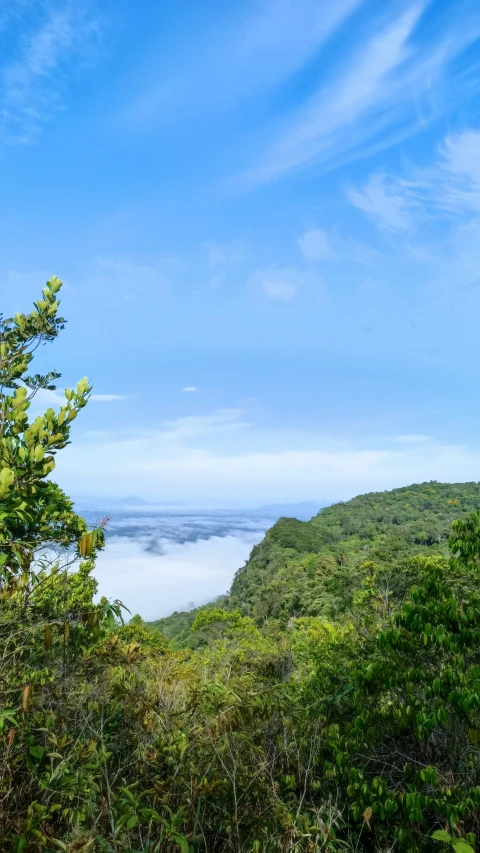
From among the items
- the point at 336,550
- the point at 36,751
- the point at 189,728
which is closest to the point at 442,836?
the point at 189,728

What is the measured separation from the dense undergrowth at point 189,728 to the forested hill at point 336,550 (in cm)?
1571

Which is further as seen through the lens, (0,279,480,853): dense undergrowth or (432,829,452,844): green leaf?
(0,279,480,853): dense undergrowth

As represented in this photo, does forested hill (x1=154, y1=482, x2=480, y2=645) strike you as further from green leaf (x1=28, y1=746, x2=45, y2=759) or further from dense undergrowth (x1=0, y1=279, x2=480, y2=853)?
green leaf (x1=28, y1=746, x2=45, y2=759)

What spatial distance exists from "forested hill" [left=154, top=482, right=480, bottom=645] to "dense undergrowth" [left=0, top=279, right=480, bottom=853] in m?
15.7

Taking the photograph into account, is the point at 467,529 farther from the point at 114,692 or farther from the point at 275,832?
the point at 114,692

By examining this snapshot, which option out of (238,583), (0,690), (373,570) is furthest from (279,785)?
(238,583)

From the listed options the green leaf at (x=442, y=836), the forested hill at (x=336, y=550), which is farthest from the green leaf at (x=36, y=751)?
the forested hill at (x=336, y=550)

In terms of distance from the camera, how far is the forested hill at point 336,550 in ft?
121

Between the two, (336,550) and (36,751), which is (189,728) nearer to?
(36,751)

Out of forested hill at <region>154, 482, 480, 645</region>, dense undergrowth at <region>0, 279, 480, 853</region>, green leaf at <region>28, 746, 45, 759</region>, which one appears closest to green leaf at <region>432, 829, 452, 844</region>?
dense undergrowth at <region>0, 279, 480, 853</region>

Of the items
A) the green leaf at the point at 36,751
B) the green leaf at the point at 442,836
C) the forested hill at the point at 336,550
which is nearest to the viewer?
the green leaf at the point at 442,836

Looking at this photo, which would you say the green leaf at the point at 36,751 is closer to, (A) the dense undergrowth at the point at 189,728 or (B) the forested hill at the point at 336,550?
(A) the dense undergrowth at the point at 189,728

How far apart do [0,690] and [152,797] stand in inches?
66.2

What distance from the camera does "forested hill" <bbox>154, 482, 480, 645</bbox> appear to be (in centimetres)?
3673
